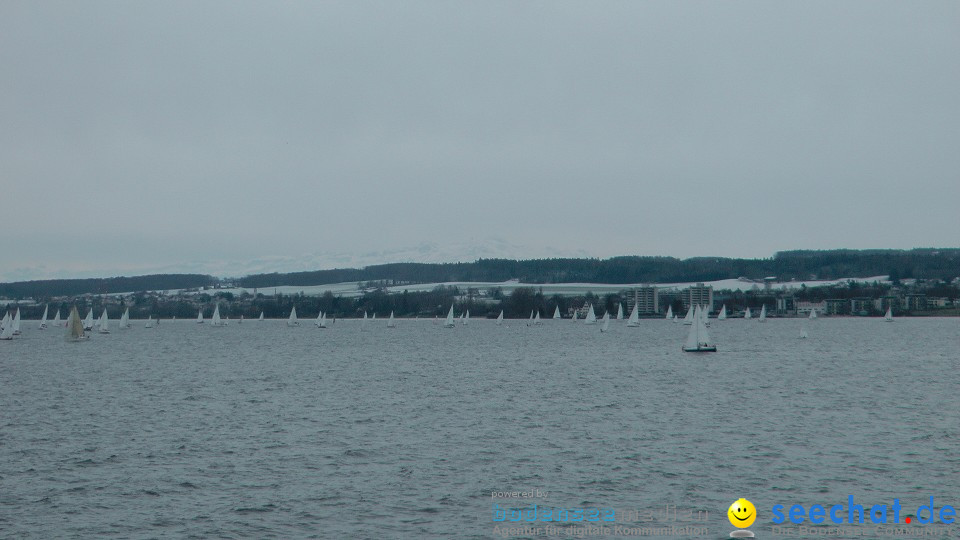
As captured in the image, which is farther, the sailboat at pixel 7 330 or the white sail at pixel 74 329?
the sailboat at pixel 7 330

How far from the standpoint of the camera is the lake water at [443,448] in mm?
23438

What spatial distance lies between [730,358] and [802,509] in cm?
6075

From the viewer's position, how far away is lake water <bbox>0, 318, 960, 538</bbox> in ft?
76.9

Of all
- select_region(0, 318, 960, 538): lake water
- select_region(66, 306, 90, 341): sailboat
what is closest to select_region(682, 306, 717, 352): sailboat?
select_region(0, 318, 960, 538): lake water

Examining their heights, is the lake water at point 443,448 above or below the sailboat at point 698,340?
below

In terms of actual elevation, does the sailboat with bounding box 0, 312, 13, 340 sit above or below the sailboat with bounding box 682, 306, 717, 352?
below

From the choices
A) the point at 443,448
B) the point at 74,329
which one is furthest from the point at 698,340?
the point at 74,329

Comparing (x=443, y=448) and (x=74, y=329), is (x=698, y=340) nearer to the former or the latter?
(x=443, y=448)

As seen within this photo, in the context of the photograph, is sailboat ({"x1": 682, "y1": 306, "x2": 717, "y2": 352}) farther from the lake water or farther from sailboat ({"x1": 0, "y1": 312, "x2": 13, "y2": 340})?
sailboat ({"x1": 0, "y1": 312, "x2": 13, "y2": 340})

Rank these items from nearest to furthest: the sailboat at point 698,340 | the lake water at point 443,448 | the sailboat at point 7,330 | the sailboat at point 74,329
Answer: the lake water at point 443,448 < the sailboat at point 698,340 < the sailboat at point 74,329 < the sailboat at point 7,330

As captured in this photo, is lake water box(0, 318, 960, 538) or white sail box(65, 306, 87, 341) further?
white sail box(65, 306, 87, 341)

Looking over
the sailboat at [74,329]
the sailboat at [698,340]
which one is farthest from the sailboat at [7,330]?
the sailboat at [698,340]

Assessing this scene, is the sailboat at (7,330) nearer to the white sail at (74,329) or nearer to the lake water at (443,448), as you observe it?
the white sail at (74,329)

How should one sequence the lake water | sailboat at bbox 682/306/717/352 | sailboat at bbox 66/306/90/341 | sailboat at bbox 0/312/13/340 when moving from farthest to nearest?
sailboat at bbox 0/312/13/340, sailboat at bbox 66/306/90/341, sailboat at bbox 682/306/717/352, the lake water
